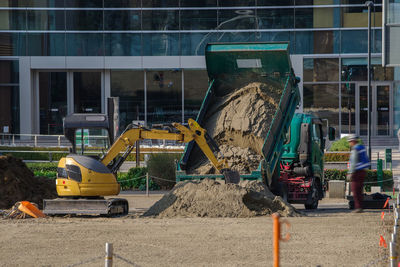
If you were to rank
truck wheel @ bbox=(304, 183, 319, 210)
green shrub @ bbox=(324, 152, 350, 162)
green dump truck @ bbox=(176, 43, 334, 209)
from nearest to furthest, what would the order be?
1. green dump truck @ bbox=(176, 43, 334, 209)
2. truck wheel @ bbox=(304, 183, 319, 210)
3. green shrub @ bbox=(324, 152, 350, 162)

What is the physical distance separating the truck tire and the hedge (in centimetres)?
Answer: 618

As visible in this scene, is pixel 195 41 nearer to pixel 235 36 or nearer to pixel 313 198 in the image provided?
pixel 235 36

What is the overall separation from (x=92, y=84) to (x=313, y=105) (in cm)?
1273

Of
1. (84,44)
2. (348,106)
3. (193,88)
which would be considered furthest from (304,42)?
(84,44)

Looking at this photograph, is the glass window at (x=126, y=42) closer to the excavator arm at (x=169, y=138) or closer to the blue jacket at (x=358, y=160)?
the excavator arm at (x=169, y=138)

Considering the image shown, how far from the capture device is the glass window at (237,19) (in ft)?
139

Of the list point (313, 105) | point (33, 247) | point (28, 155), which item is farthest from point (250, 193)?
point (313, 105)

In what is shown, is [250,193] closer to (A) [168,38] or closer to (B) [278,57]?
(B) [278,57]

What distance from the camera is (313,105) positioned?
4191 cm

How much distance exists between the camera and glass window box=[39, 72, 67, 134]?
4341 centimetres

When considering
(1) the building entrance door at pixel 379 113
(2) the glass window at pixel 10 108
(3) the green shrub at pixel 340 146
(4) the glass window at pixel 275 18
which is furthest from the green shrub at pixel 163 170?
(2) the glass window at pixel 10 108

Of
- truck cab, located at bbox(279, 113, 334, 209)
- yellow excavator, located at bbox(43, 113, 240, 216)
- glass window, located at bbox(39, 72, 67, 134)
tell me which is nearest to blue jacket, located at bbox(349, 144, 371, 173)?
yellow excavator, located at bbox(43, 113, 240, 216)

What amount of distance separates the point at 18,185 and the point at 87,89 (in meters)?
22.6

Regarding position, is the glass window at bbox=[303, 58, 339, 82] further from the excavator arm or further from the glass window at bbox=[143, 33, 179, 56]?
→ the excavator arm
